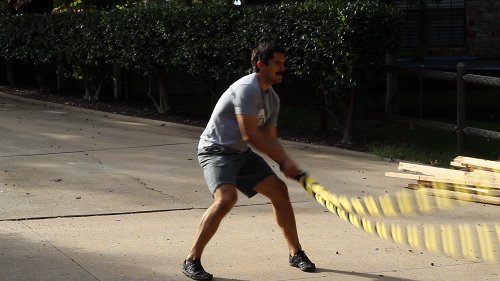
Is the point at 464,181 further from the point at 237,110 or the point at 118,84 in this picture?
the point at 118,84

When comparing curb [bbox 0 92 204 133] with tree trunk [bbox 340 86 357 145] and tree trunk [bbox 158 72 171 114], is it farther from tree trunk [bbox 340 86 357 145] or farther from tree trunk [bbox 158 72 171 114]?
tree trunk [bbox 340 86 357 145]

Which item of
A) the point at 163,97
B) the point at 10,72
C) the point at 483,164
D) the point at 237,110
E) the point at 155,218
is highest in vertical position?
the point at 237,110

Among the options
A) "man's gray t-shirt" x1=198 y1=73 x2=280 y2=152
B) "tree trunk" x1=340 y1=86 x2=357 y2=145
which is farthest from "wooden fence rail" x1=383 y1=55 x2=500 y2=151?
"man's gray t-shirt" x1=198 y1=73 x2=280 y2=152

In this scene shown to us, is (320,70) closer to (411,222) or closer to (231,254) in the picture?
(411,222)

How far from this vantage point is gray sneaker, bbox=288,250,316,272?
664 cm

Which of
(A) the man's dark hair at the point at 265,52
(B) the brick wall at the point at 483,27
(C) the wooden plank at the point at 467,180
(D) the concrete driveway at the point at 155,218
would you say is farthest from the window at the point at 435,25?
(A) the man's dark hair at the point at 265,52

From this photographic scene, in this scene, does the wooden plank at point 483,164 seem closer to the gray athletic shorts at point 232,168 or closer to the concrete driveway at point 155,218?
the concrete driveway at point 155,218

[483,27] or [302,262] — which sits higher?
[483,27]

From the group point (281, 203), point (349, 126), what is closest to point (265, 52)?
point (281, 203)

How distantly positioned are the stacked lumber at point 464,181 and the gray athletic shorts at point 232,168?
11.5ft

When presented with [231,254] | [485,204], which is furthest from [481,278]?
[485,204]

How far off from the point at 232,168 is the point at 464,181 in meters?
3.89

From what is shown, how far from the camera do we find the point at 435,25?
21.9 metres

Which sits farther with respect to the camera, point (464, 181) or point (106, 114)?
point (106, 114)
